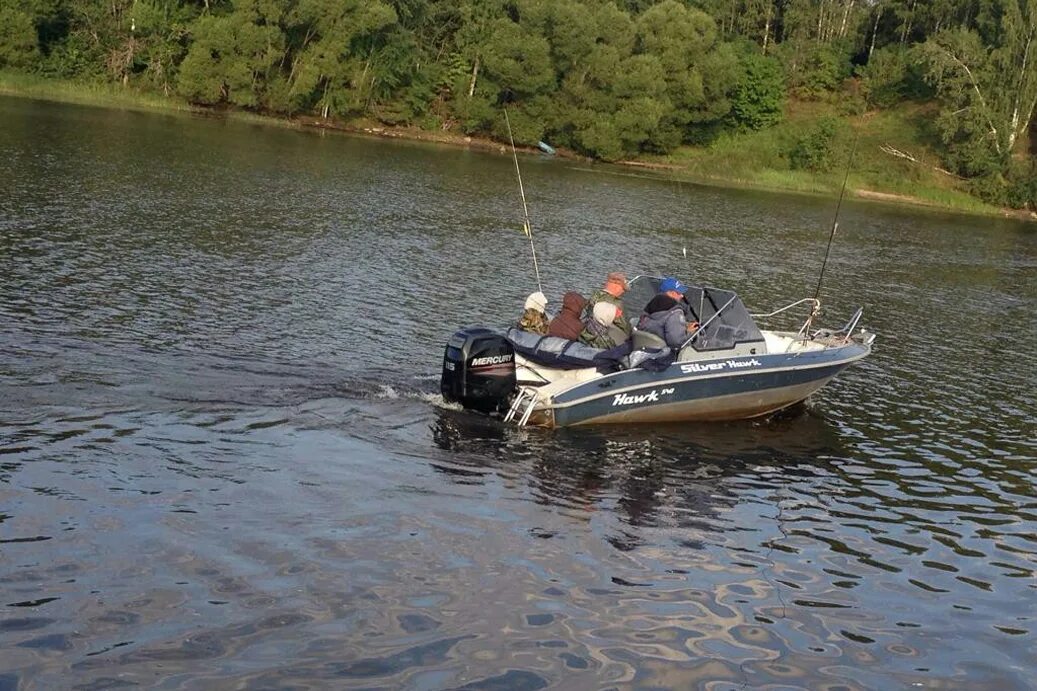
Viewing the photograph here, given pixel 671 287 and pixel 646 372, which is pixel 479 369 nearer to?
pixel 646 372

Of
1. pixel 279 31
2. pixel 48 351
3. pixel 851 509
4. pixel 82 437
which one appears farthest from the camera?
pixel 279 31

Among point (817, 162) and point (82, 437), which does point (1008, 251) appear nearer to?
point (817, 162)

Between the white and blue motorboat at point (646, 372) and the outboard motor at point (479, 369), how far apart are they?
13 millimetres

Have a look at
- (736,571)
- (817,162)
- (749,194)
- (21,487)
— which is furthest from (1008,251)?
(21,487)

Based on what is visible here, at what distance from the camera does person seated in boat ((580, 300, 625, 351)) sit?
1594 centimetres

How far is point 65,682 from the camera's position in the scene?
772 cm

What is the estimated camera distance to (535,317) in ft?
52.5

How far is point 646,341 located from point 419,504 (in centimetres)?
530

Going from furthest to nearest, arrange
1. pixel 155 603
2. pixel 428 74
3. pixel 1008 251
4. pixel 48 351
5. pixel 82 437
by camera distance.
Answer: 1. pixel 428 74
2. pixel 1008 251
3. pixel 48 351
4. pixel 82 437
5. pixel 155 603

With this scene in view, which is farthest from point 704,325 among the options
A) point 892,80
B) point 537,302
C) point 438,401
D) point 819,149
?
point 892,80

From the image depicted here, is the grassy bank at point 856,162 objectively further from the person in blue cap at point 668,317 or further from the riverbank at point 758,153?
the person in blue cap at point 668,317

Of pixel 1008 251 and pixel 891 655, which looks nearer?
pixel 891 655

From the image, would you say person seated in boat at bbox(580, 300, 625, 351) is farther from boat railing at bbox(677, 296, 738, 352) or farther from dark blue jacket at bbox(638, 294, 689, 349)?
boat railing at bbox(677, 296, 738, 352)

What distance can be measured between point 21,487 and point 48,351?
541cm
